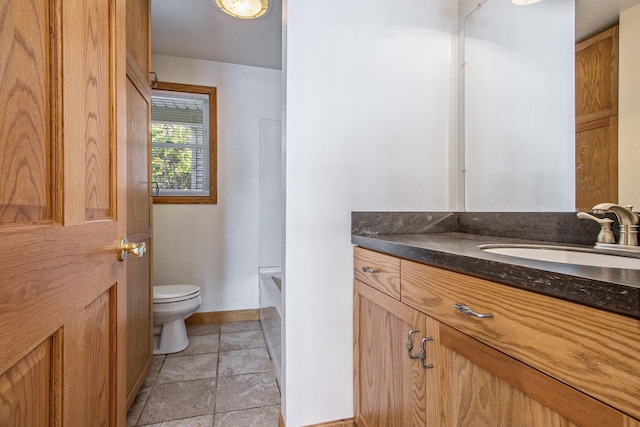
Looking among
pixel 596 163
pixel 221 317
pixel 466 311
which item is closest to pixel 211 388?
pixel 221 317

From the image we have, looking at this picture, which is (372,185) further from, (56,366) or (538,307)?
(56,366)

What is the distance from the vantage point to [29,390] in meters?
0.45

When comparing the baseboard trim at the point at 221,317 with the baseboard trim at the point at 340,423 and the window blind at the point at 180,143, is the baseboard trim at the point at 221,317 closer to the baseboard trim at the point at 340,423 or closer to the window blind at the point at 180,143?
the window blind at the point at 180,143

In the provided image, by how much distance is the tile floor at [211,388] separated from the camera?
1546 mm

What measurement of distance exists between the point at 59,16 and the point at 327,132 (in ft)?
3.17

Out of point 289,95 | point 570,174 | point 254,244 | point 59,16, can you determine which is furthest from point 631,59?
point 254,244

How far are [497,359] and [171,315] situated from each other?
6.87ft

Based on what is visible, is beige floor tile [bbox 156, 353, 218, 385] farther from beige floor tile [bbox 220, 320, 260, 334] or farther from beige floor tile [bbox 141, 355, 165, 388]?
beige floor tile [bbox 220, 320, 260, 334]

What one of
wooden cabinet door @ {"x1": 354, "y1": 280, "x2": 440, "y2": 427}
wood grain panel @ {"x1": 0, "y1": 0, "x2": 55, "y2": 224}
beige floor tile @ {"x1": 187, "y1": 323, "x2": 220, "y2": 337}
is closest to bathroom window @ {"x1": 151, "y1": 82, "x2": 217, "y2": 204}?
beige floor tile @ {"x1": 187, "y1": 323, "x2": 220, "y2": 337}

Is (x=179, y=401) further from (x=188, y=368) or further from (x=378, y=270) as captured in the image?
(x=378, y=270)

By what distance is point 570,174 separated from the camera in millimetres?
1138

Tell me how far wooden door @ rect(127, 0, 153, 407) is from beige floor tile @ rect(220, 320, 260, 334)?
82cm

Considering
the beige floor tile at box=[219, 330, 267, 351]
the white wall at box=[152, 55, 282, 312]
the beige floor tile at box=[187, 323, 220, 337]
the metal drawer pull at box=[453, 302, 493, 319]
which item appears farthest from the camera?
the white wall at box=[152, 55, 282, 312]

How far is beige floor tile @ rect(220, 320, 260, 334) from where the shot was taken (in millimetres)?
2662
